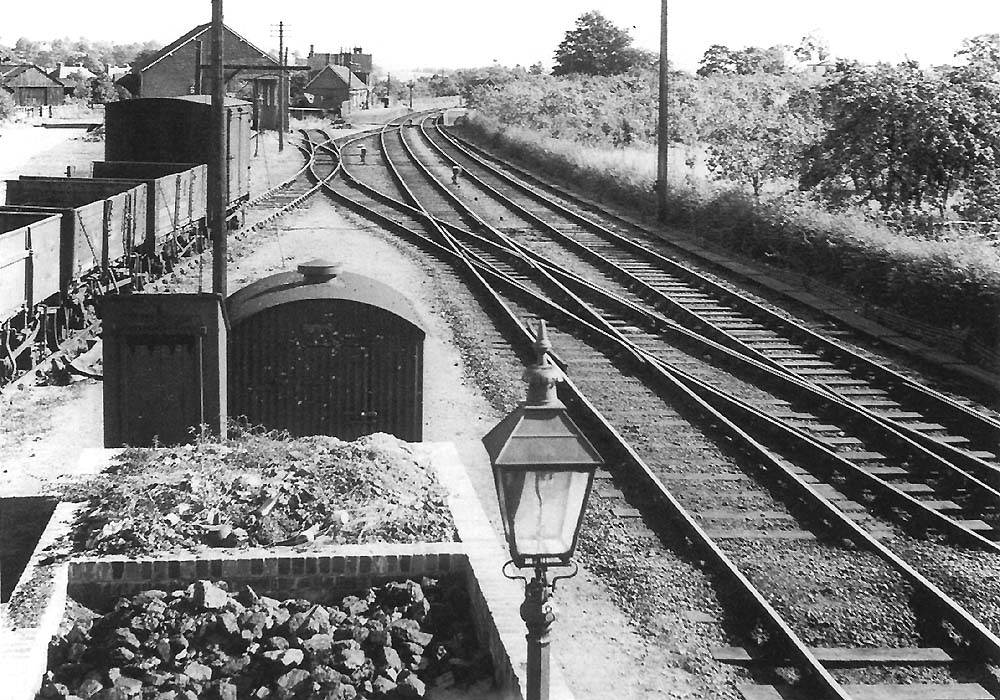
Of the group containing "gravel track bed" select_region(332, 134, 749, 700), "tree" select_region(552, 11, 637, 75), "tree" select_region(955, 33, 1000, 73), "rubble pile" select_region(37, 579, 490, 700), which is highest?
"tree" select_region(552, 11, 637, 75)

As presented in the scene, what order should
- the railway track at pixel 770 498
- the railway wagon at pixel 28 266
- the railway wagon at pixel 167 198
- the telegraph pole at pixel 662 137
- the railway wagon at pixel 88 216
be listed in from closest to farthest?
the railway track at pixel 770 498, the railway wagon at pixel 28 266, the railway wagon at pixel 88 216, the railway wagon at pixel 167 198, the telegraph pole at pixel 662 137

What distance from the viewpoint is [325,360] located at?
9328 mm

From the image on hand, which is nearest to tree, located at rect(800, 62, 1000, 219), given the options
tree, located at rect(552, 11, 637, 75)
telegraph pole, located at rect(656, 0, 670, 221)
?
telegraph pole, located at rect(656, 0, 670, 221)

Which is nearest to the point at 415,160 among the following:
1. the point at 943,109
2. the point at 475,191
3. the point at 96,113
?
the point at 475,191

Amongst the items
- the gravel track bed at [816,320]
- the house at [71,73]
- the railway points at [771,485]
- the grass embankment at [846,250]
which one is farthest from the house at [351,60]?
the railway points at [771,485]

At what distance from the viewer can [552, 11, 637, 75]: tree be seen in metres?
86.6

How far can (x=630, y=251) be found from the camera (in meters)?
21.8

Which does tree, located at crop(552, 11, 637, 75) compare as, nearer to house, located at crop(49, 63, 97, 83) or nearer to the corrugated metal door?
house, located at crop(49, 63, 97, 83)

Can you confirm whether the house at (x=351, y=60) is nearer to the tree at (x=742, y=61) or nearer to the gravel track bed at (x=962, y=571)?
the tree at (x=742, y=61)

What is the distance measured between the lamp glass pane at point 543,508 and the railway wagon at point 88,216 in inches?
396

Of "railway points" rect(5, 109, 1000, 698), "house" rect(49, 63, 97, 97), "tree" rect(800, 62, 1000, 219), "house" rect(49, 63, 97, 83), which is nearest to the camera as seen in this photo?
"railway points" rect(5, 109, 1000, 698)

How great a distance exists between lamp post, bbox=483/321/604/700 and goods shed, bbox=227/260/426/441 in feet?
17.3

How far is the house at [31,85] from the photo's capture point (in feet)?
285

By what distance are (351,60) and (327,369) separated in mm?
109352
